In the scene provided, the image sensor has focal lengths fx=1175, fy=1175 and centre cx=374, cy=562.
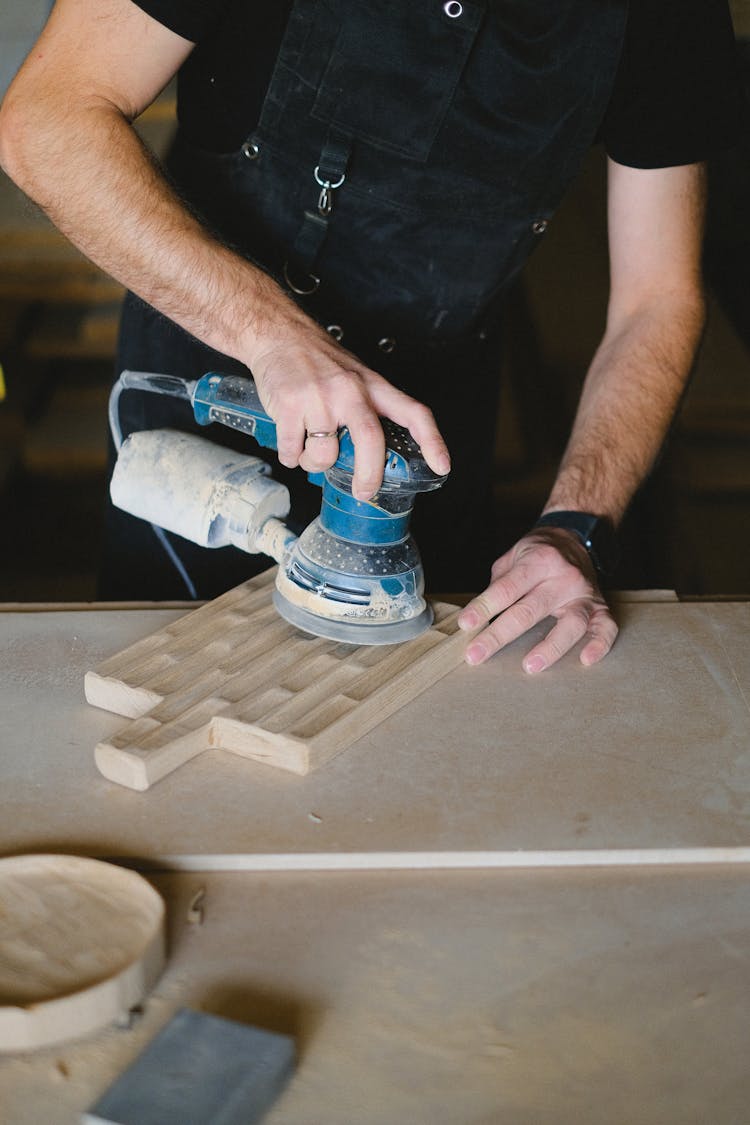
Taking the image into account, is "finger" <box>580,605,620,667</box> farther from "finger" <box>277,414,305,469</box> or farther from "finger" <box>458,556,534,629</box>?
"finger" <box>277,414,305,469</box>

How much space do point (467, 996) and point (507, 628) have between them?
666 millimetres

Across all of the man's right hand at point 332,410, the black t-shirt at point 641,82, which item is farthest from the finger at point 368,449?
the black t-shirt at point 641,82

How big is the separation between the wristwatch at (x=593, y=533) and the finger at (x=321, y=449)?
0.58m

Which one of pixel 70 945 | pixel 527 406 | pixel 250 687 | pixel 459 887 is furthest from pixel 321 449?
pixel 527 406

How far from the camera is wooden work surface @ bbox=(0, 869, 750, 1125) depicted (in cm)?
95

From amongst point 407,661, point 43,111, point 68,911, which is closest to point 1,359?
point 43,111

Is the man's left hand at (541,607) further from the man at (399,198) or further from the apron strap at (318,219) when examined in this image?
the apron strap at (318,219)

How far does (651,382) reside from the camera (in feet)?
7.06

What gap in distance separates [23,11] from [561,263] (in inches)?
78.0

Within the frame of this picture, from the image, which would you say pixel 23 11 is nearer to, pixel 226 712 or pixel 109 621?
pixel 109 621

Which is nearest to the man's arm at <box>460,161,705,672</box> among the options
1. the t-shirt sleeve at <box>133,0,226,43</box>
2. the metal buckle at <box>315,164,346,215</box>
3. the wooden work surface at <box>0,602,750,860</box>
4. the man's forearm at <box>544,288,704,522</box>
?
the man's forearm at <box>544,288,704,522</box>

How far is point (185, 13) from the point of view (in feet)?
5.12

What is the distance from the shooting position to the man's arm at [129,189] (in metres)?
1.56

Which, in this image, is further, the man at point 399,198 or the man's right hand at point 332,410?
the man at point 399,198
